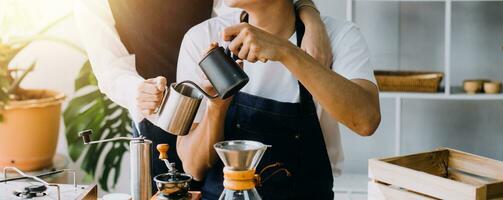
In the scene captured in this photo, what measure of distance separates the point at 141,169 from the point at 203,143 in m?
0.31

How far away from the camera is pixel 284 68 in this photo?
6.76 feet

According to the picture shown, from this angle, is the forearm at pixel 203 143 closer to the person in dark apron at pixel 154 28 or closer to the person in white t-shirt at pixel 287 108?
the person in white t-shirt at pixel 287 108

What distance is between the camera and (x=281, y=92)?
80.7 inches

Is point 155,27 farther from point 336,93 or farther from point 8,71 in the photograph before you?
point 8,71

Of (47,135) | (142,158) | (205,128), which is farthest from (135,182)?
(47,135)

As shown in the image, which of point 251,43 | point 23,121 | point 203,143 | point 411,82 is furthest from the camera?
point 411,82

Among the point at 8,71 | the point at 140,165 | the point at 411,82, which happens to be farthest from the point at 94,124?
the point at 140,165

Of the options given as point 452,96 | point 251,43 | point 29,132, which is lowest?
point 29,132

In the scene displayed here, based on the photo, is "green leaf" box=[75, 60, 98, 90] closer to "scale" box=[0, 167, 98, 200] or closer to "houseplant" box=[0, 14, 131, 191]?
"houseplant" box=[0, 14, 131, 191]

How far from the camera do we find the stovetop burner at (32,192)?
5.03 ft

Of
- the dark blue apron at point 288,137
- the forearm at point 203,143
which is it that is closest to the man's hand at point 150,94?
the forearm at point 203,143

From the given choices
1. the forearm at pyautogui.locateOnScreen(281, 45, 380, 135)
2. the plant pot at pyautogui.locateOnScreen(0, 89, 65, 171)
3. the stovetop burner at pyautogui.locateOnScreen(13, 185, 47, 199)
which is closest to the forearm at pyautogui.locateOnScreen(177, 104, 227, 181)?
the forearm at pyautogui.locateOnScreen(281, 45, 380, 135)

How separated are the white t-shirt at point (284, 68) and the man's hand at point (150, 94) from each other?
0.67 ft

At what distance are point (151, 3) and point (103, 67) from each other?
0.29 meters
